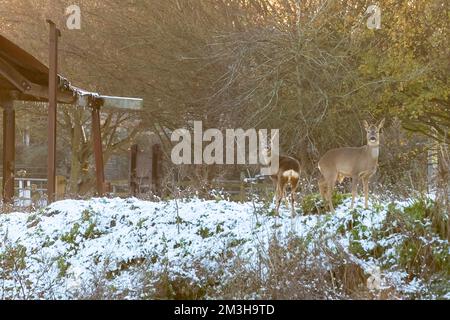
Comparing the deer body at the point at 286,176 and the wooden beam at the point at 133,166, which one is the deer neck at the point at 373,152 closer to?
the deer body at the point at 286,176

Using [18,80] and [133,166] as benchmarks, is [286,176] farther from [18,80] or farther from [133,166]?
[133,166]

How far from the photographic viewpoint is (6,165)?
51.4 ft

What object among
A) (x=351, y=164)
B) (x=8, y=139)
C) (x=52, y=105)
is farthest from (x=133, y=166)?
(x=351, y=164)

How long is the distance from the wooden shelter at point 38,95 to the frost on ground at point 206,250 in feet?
10.7

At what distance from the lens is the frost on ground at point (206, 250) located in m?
8.18

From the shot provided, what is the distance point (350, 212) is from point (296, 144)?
11.8 metres


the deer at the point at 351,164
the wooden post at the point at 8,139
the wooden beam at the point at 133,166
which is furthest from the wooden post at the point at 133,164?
the deer at the point at 351,164

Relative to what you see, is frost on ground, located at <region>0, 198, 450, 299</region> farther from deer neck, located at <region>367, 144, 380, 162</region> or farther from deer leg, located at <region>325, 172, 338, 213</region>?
deer neck, located at <region>367, 144, 380, 162</region>

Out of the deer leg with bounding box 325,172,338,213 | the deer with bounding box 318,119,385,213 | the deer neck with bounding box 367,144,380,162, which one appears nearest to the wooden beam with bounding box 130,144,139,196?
the deer with bounding box 318,119,385,213

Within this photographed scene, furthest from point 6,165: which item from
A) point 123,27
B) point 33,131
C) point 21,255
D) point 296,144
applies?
point 33,131

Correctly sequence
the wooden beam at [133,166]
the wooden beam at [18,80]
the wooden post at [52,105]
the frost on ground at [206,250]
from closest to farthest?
the frost on ground at [206,250], the wooden post at [52,105], the wooden beam at [18,80], the wooden beam at [133,166]

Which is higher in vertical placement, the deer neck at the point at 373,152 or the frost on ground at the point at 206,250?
the deer neck at the point at 373,152

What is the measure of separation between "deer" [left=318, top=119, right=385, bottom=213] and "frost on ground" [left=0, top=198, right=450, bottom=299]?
363 millimetres

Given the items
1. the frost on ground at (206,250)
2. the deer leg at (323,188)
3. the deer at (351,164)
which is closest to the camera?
the frost on ground at (206,250)
